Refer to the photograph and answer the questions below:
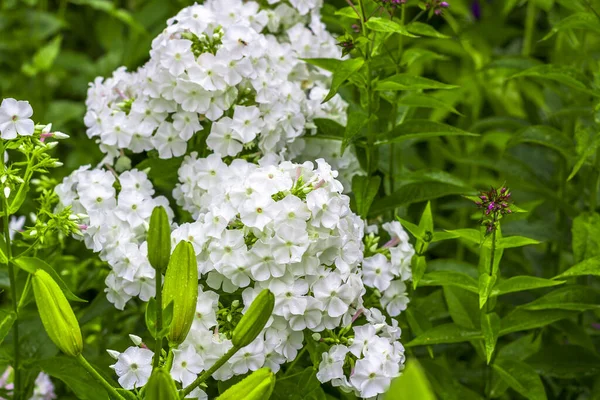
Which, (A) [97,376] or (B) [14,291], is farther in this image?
(B) [14,291]

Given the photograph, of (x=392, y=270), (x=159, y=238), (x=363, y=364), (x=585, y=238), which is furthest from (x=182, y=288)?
(x=585, y=238)

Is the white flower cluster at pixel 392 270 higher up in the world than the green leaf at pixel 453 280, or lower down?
lower down

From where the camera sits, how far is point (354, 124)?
1.52 metres

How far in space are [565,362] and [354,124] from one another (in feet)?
1.99

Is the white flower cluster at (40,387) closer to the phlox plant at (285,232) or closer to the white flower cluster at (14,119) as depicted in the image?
the phlox plant at (285,232)

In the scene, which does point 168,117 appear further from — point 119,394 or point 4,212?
point 119,394

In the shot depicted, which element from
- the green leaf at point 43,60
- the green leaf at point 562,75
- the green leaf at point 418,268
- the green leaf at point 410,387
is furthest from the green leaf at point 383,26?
the green leaf at point 43,60

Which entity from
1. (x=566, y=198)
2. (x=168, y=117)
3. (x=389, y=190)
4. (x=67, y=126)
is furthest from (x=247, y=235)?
Result: (x=67, y=126)

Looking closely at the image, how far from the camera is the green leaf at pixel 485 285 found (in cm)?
136

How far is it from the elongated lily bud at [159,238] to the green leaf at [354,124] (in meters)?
0.42

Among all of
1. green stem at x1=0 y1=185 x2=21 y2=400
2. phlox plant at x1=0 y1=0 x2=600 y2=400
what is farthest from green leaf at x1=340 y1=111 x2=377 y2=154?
green stem at x1=0 y1=185 x2=21 y2=400

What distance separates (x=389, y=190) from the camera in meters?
1.80

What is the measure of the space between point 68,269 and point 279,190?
64 centimetres

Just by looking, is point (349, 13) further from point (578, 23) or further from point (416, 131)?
point (578, 23)
